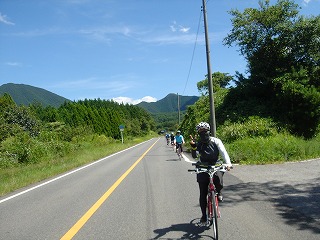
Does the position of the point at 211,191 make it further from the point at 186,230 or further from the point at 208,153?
the point at 186,230

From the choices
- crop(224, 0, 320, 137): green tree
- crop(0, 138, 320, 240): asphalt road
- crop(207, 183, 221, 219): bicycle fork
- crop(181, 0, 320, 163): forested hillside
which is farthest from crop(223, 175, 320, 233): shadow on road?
crop(224, 0, 320, 137): green tree

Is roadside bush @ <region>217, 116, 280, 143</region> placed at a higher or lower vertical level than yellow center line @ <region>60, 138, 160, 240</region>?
higher

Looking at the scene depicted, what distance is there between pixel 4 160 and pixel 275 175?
18.1 meters

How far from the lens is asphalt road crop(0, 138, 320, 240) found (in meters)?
5.23

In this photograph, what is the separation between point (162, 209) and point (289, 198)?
2911mm

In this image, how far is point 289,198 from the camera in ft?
23.9

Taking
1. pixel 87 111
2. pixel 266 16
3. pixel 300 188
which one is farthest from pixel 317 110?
pixel 87 111

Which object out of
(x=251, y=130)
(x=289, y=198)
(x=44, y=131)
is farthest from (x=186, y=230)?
(x=44, y=131)

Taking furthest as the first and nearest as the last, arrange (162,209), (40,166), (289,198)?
(40,166), (289,198), (162,209)

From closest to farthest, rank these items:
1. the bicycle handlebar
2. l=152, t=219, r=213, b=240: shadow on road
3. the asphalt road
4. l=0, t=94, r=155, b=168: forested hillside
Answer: l=152, t=219, r=213, b=240: shadow on road
the bicycle handlebar
the asphalt road
l=0, t=94, r=155, b=168: forested hillside

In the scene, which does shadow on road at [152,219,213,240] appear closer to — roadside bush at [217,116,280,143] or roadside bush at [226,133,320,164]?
roadside bush at [226,133,320,164]

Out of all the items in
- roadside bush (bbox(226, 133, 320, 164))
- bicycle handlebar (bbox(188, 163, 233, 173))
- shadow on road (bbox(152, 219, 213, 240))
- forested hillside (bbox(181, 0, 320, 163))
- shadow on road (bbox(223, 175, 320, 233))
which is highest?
forested hillside (bbox(181, 0, 320, 163))

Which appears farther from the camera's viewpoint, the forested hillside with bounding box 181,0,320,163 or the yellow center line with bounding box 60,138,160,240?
the forested hillside with bounding box 181,0,320,163

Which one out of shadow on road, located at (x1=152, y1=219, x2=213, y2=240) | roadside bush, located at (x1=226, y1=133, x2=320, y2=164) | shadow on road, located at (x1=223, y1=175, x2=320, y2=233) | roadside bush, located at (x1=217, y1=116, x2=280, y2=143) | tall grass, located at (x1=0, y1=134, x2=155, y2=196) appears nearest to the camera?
shadow on road, located at (x1=152, y1=219, x2=213, y2=240)
